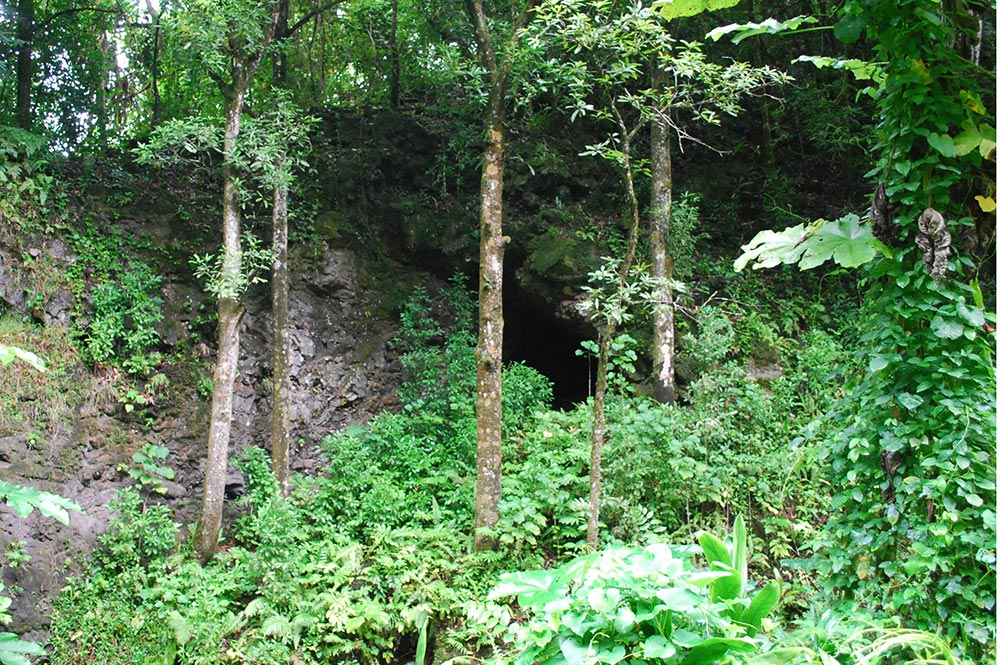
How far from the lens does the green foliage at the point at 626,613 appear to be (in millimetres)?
1570

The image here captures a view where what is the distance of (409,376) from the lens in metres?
8.85

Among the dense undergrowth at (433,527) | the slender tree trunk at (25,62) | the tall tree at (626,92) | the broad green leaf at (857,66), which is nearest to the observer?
the broad green leaf at (857,66)

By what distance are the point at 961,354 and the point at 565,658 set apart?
199cm

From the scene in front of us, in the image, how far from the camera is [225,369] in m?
7.10

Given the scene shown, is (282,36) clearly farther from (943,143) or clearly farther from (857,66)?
(943,143)

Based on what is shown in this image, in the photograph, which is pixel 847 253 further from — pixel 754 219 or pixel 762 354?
pixel 754 219

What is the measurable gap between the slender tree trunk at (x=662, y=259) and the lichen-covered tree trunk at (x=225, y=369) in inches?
175

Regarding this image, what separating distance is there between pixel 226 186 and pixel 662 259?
15.8 ft

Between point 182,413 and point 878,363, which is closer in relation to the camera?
point 878,363

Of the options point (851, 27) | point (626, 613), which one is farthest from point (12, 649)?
point (851, 27)

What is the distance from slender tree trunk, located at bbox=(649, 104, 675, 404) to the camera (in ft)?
24.8

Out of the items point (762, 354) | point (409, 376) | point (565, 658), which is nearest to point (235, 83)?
point (409, 376)

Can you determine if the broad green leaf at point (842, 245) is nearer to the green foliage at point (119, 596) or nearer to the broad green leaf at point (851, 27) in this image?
the broad green leaf at point (851, 27)

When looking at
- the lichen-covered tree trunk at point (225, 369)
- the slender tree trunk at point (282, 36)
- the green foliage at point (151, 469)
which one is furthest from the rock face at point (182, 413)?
the slender tree trunk at point (282, 36)
